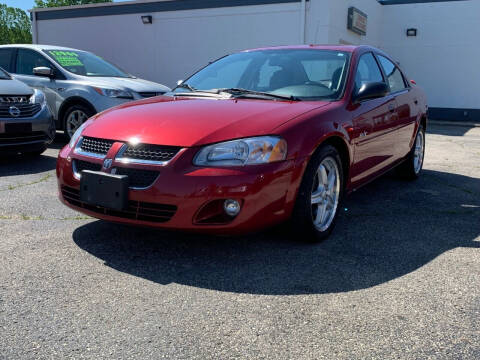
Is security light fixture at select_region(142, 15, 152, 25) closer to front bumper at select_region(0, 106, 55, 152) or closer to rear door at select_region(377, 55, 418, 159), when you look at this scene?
front bumper at select_region(0, 106, 55, 152)

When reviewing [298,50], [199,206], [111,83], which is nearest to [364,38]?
[111,83]

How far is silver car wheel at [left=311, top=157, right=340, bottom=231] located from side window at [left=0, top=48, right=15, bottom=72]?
6.73 metres

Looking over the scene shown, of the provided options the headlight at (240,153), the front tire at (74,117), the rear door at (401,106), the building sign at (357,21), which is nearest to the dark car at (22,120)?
the front tire at (74,117)

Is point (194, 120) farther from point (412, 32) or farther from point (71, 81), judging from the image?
point (412, 32)

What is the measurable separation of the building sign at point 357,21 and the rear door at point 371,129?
979 centimetres

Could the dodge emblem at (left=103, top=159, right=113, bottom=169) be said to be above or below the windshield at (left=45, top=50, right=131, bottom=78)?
below

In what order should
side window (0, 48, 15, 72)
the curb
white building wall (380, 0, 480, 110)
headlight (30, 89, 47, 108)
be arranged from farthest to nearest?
white building wall (380, 0, 480, 110) → the curb → side window (0, 48, 15, 72) → headlight (30, 89, 47, 108)

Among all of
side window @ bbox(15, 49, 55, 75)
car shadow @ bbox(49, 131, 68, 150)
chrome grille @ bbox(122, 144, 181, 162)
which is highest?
side window @ bbox(15, 49, 55, 75)

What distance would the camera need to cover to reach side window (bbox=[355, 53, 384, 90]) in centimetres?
433

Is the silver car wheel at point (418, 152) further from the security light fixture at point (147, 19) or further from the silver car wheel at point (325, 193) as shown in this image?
the security light fixture at point (147, 19)

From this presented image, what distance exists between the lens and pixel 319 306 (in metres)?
2.64

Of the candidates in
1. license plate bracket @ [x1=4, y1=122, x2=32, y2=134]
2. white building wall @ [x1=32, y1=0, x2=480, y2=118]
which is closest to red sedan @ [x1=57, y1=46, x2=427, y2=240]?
license plate bracket @ [x1=4, y1=122, x2=32, y2=134]

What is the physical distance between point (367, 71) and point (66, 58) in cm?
549

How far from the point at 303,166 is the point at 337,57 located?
1538mm
